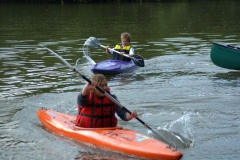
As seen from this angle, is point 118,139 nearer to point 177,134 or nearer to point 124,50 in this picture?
point 177,134

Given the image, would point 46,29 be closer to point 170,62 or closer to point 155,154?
point 170,62

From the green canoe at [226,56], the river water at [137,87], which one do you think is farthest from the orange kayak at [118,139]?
the green canoe at [226,56]

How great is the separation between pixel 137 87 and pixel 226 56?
2738mm

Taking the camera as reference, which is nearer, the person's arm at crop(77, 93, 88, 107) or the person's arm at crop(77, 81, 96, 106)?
the person's arm at crop(77, 81, 96, 106)

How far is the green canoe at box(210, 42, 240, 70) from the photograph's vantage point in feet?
42.6

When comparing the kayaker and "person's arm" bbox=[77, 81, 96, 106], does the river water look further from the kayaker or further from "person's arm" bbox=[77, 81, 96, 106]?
"person's arm" bbox=[77, 81, 96, 106]

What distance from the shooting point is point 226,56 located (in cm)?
1314

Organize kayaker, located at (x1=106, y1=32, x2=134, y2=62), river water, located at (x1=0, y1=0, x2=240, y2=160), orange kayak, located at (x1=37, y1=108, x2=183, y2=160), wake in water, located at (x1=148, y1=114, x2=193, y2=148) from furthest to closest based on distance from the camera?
1. kayaker, located at (x1=106, y1=32, x2=134, y2=62)
2. river water, located at (x1=0, y1=0, x2=240, y2=160)
3. wake in water, located at (x1=148, y1=114, x2=193, y2=148)
4. orange kayak, located at (x1=37, y1=108, x2=183, y2=160)

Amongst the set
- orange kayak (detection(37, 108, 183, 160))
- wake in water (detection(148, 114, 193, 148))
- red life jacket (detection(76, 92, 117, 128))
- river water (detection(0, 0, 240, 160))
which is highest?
red life jacket (detection(76, 92, 117, 128))

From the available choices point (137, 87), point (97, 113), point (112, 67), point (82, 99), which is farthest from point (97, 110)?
point (112, 67)

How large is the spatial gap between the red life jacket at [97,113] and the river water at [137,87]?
358 mm

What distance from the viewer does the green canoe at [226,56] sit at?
13.0m

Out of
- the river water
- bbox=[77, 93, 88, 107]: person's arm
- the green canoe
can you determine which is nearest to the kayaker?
the river water

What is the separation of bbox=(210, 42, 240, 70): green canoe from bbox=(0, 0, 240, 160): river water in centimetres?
24
